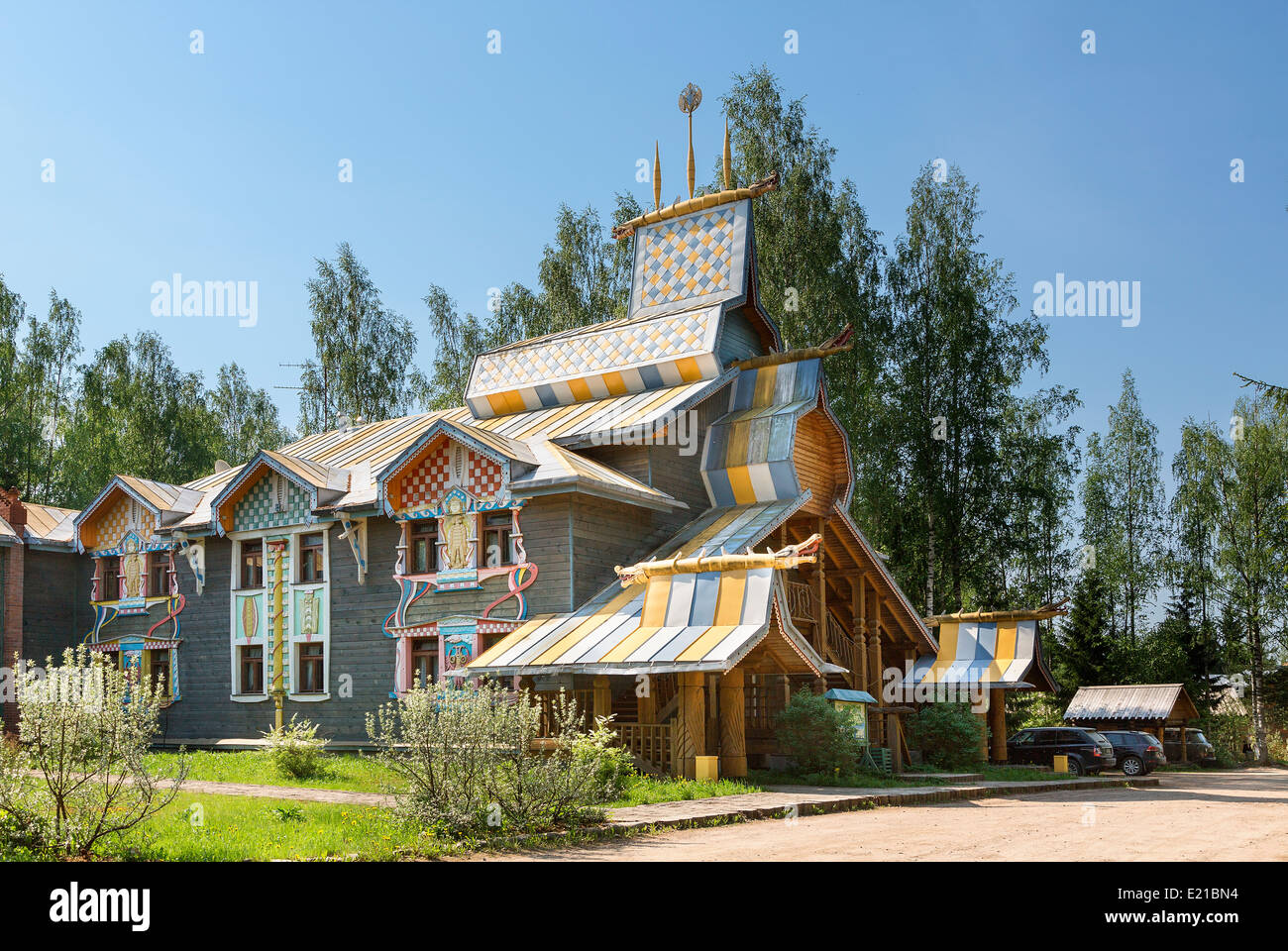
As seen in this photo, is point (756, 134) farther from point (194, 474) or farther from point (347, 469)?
point (194, 474)

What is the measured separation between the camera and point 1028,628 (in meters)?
29.0

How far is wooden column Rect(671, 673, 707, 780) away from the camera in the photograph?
58.5 ft

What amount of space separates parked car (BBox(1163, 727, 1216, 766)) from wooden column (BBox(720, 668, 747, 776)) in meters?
27.4

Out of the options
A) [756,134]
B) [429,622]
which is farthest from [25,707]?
[756,134]

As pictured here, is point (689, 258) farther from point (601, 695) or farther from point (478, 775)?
point (478, 775)

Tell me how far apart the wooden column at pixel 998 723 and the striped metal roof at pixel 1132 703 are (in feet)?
34.2

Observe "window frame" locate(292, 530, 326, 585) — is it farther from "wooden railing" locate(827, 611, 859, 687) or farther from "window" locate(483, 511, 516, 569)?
"wooden railing" locate(827, 611, 859, 687)

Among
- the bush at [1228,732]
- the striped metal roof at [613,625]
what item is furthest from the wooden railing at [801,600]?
the bush at [1228,732]

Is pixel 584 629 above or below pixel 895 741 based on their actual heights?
above

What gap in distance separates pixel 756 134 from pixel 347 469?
1628 centimetres

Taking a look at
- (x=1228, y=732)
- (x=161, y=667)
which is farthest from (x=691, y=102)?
(x=1228, y=732)

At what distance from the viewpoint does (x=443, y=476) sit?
22953 millimetres

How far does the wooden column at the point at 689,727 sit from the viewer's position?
17.8 m

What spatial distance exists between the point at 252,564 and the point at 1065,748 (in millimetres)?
20057
